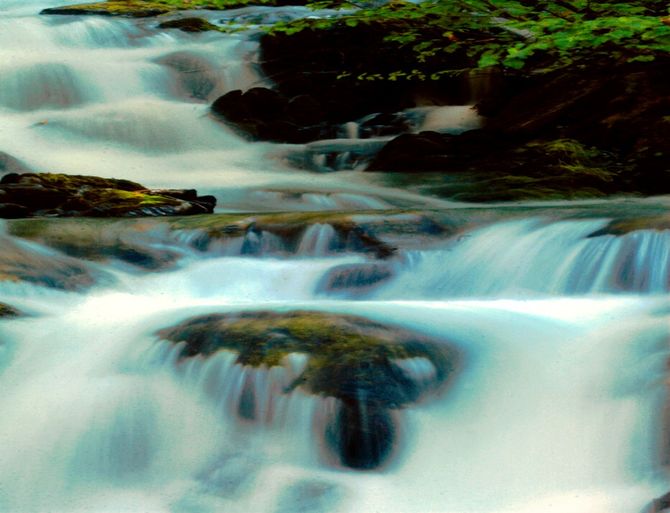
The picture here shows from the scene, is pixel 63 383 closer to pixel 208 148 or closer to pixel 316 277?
pixel 316 277

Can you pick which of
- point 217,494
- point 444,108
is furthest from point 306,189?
point 217,494

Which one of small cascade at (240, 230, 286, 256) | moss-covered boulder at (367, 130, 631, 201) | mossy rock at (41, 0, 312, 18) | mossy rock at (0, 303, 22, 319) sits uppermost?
mossy rock at (41, 0, 312, 18)

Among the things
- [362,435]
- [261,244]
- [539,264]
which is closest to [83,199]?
[261,244]

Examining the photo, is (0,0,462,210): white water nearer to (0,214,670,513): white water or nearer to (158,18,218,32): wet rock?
(158,18,218,32): wet rock

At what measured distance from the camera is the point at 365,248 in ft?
19.9

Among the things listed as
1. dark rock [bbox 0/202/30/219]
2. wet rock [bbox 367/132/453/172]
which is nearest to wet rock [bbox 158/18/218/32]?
wet rock [bbox 367/132/453/172]

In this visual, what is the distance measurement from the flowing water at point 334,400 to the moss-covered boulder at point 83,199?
855mm

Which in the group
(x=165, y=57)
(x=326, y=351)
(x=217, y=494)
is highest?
(x=165, y=57)

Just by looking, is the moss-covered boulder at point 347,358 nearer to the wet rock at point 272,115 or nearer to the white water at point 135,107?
the white water at point 135,107

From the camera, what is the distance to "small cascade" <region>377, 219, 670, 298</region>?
5.44 m

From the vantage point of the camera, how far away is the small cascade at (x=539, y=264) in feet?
17.9

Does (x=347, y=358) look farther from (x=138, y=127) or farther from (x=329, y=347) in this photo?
(x=138, y=127)

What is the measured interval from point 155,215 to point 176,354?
291cm

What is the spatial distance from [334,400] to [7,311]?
2035 mm
